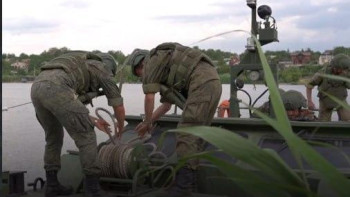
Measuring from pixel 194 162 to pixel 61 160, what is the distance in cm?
146

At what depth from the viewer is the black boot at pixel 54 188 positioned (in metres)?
4.56

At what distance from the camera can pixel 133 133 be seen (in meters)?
5.36

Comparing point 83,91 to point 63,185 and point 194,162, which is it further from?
point 194,162

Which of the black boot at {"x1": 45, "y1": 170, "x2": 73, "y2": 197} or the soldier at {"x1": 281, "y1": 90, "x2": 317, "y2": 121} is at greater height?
the soldier at {"x1": 281, "y1": 90, "x2": 317, "y2": 121}

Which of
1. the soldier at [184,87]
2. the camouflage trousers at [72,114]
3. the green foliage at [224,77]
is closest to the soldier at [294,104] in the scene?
the green foliage at [224,77]

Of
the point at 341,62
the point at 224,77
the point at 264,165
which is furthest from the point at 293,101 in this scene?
the point at 264,165

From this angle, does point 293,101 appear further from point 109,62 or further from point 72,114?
point 72,114

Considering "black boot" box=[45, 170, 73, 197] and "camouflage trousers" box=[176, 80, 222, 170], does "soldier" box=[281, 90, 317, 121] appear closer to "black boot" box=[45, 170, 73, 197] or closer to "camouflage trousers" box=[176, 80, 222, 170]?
"camouflage trousers" box=[176, 80, 222, 170]

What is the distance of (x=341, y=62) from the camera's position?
24.2ft

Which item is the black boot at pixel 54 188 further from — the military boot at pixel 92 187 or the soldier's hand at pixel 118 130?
the soldier's hand at pixel 118 130

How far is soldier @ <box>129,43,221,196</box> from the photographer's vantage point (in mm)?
4195

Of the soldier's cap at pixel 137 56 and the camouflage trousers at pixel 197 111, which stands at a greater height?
the soldier's cap at pixel 137 56

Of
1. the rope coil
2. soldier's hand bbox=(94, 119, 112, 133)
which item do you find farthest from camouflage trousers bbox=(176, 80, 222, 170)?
soldier's hand bbox=(94, 119, 112, 133)

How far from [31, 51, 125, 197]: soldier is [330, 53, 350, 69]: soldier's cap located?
3707 millimetres
